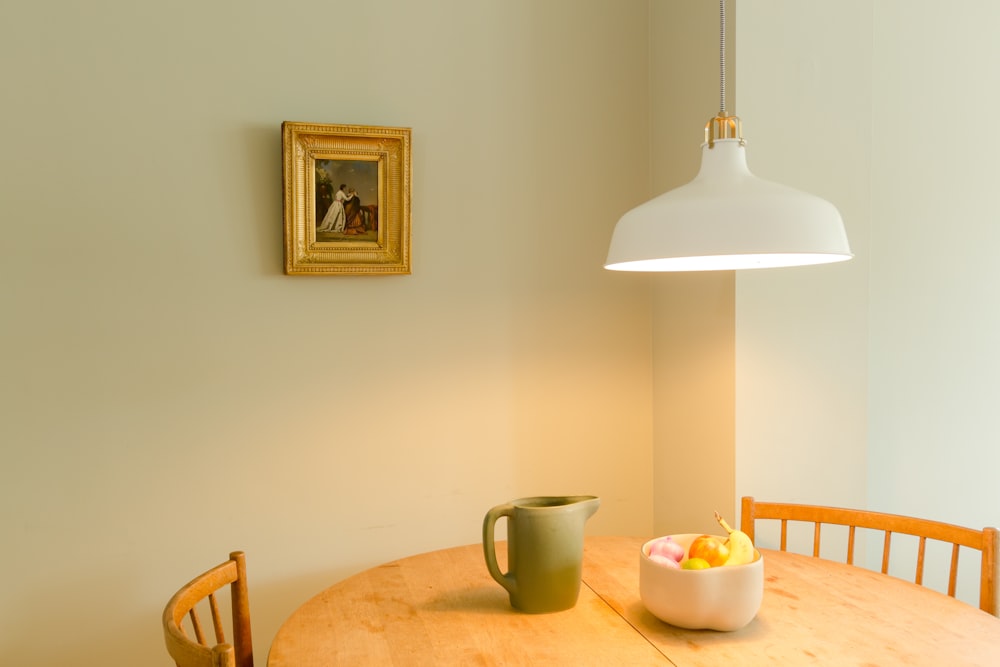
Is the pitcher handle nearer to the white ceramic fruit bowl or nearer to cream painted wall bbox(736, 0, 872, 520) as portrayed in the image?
the white ceramic fruit bowl

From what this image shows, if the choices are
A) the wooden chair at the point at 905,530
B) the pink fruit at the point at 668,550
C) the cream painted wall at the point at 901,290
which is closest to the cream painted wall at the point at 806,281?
the cream painted wall at the point at 901,290

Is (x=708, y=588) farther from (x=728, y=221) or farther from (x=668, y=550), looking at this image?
(x=728, y=221)

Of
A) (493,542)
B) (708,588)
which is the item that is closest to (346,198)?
(493,542)

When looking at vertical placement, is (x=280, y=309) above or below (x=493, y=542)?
above

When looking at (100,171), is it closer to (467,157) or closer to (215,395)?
(215,395)

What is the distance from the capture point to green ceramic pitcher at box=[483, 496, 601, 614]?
1.40 m

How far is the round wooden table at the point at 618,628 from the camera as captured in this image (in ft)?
4.17

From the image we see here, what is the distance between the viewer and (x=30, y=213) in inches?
75.1

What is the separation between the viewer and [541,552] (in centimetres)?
141

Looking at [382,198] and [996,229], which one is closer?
[382,198]

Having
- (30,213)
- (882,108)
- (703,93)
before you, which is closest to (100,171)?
(30,213)

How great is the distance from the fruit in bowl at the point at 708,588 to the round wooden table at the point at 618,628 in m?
0.03

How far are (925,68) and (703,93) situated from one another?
2.27ft

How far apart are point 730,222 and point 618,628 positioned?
0.68 metres
